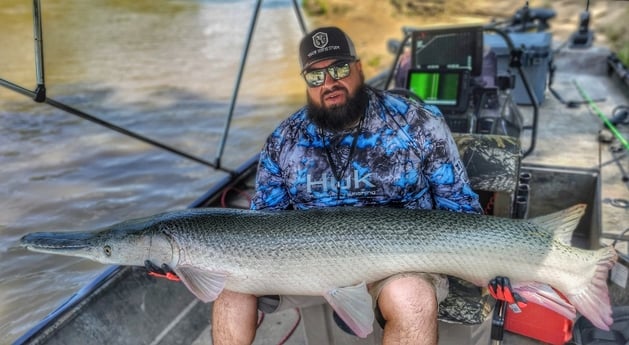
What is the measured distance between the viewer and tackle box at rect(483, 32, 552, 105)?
6.39 m

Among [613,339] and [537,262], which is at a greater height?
[537,262]

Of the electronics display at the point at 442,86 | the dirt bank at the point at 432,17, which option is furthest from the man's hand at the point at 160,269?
the dirt bank at the point at 432,17

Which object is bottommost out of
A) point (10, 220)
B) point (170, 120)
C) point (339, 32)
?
point (10, 220)

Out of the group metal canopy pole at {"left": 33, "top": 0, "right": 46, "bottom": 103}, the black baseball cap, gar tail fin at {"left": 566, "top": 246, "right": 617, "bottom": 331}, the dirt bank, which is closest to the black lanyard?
the black baseball cap

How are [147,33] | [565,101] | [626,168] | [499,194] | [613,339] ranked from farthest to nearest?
1. [147,33]
2. [565,101]
3. [626,168]
4. [499,194]
5. [613,339]

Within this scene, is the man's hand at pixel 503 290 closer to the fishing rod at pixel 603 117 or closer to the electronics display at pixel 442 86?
the electronics display at pixel 442 86

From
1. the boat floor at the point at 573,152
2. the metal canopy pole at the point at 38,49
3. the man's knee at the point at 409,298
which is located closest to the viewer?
the man's knee at the point at 409,298

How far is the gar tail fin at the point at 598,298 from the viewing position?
246 cm

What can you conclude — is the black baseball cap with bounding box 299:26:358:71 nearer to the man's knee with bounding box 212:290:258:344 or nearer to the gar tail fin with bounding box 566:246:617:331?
the man's knee with bounding box 212:290:258:344

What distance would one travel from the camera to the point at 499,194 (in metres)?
3.22

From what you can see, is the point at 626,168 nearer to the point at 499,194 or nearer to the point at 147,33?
the point at 499,194

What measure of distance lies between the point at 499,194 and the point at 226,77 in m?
10.4

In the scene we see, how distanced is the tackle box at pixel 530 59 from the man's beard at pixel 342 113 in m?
3.90

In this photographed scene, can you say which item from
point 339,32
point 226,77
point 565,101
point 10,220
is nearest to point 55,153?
point 10,220
